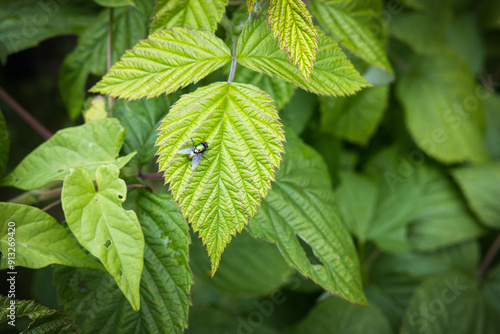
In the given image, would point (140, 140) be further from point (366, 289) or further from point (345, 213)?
point (366, 289)

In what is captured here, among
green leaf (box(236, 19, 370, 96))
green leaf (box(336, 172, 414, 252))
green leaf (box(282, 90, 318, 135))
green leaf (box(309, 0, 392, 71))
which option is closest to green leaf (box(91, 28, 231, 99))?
green leaf (box(236, 19, 370, 96))

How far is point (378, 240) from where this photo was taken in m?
1.86

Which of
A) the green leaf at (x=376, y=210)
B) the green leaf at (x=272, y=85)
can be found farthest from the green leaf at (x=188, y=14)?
the green leaf at (x=376, y=210)

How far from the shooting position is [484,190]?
6.04ft

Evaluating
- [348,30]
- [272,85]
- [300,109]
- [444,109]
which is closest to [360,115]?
[300,109]

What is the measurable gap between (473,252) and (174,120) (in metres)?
1.94

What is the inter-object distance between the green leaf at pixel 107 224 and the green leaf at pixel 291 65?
465 mm

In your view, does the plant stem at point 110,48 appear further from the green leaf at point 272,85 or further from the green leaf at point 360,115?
the green leaf at point 360,115

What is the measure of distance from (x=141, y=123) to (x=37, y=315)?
1.93ft

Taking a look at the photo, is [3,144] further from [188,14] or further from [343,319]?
[343,319]

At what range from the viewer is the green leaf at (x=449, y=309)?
5.40 ft

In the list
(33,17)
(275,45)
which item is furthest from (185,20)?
(33,17)

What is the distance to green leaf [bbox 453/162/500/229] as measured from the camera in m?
1.83

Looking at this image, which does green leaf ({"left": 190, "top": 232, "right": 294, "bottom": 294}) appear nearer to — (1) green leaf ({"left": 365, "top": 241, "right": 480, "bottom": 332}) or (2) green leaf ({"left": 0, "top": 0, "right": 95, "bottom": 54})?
(1) green leaf ({"left": 365, "top": 241, "right": 480, "bottom": 332})
